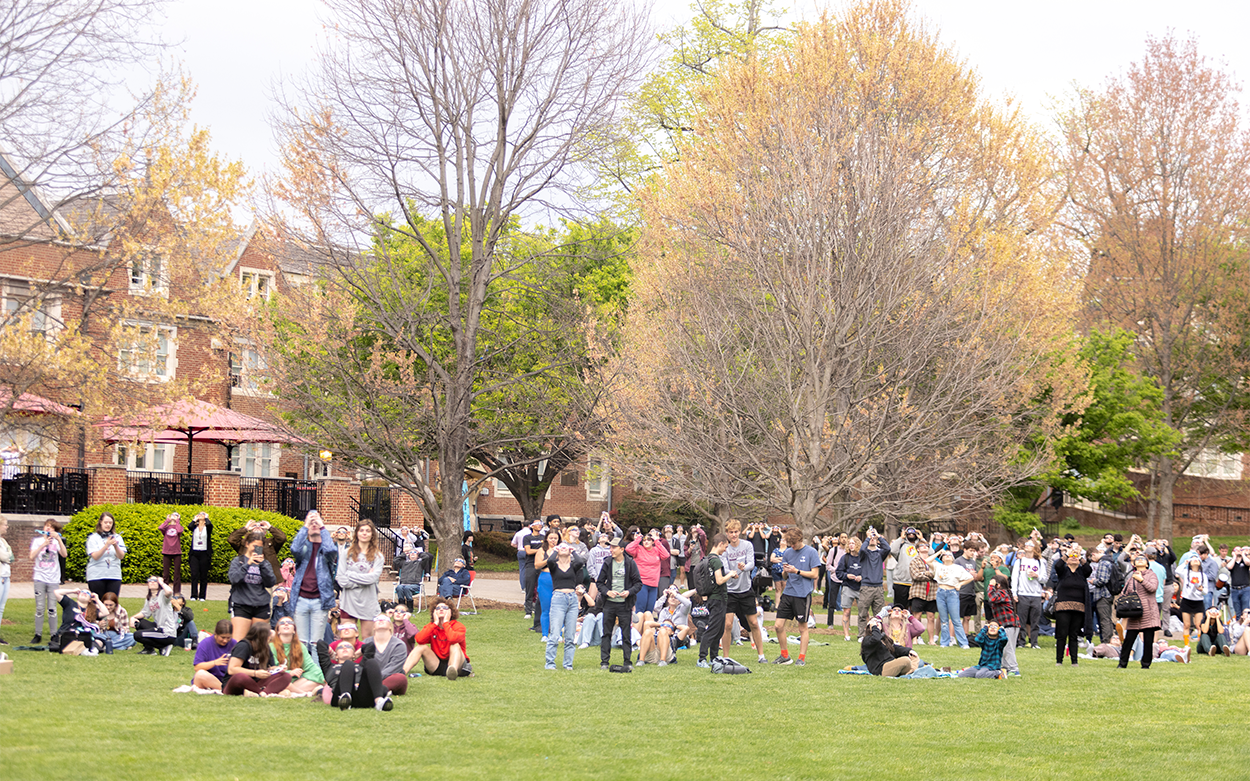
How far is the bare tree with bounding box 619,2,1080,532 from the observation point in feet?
73.8

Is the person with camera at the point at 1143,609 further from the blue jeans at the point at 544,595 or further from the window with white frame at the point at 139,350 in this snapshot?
the window with white frame at the point at 139,350

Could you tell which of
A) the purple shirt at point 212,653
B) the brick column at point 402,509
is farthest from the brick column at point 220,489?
the purple shirt at point 212,653

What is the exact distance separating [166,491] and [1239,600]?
82.3ft

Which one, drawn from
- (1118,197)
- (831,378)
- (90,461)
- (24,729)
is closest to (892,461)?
(831,378)

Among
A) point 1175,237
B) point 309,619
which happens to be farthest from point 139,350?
point 1175,237

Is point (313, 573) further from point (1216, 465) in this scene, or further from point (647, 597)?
point (1216, 465)

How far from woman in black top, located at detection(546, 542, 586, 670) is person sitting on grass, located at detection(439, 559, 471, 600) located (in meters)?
6.99

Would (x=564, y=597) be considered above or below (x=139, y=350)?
below

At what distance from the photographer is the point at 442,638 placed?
47.8 ft

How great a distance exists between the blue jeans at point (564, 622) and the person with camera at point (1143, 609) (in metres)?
7.55

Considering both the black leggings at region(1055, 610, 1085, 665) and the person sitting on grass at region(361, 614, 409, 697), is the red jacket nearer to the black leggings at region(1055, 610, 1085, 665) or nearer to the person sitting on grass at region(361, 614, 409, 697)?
the person sitting on grass at region(361, 614, 409, 697)

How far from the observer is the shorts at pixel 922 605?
1969 centimetres

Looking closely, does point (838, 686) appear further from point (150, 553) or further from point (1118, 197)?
point (1118, 197)

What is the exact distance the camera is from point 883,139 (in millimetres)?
23203
